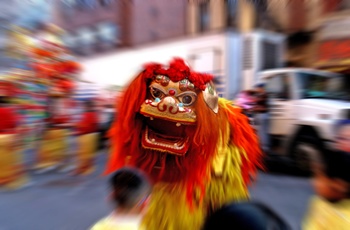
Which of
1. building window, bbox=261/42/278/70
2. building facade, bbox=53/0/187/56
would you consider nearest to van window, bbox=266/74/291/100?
building window, bbox=261/42/278/70

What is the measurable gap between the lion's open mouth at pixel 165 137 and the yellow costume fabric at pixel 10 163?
277cm

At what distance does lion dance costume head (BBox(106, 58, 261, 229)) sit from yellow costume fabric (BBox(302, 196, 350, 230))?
0.39 metres

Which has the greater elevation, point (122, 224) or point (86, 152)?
point (122, 224)

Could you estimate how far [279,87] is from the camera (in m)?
4.64

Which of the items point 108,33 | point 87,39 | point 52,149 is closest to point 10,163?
point 52,149

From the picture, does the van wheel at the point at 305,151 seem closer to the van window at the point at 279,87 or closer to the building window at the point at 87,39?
the van window at the point at 279,87

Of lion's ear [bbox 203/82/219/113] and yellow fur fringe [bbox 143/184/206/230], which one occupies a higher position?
lion's ear [bbox 203/82/219/113]

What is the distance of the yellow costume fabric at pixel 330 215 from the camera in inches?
57.4

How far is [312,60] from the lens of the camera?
4.56 metres

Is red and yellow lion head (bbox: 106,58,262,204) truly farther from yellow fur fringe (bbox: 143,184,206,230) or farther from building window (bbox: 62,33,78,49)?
building window (bbox: 62,33,78,49)

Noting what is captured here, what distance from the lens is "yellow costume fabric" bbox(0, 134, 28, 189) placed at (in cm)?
396

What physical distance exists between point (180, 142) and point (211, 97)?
286 mm

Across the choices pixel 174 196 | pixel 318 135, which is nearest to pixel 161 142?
pixel 174 196

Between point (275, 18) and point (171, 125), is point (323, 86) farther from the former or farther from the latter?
point (171, 125)
